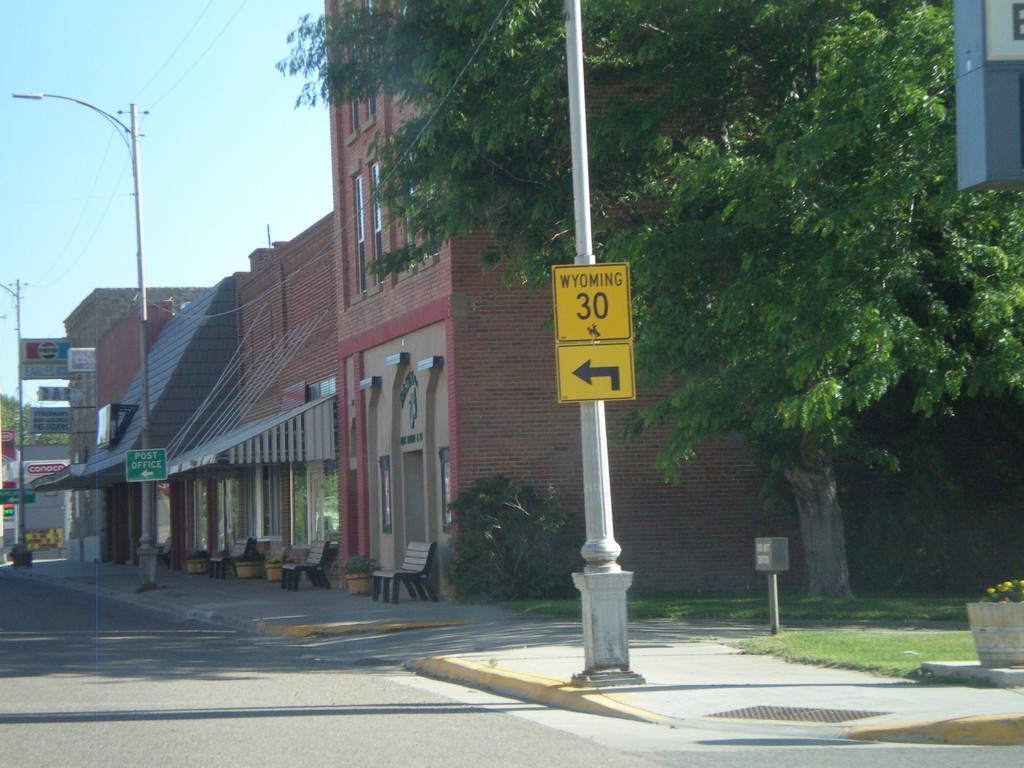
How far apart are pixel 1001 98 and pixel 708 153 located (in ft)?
21.7

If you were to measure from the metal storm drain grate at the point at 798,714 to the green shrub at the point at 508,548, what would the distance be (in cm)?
1045

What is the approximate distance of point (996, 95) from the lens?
9.46m

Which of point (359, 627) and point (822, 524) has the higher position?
point (822, 524)

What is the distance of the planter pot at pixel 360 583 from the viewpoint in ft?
78.3

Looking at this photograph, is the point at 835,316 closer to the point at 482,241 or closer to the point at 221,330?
the point at 482,241

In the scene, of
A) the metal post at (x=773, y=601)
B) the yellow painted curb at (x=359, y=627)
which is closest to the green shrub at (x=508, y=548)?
the yellow painted curb at (x=359, y=627)

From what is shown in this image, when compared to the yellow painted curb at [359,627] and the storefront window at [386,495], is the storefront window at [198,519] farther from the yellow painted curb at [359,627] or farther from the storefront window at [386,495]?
the yellow painted curb at [359,627]

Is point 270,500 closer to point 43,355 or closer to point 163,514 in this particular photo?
point 163,514

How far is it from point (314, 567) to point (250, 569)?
19.8 feet

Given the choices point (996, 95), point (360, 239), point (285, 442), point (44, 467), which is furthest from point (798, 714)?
point (44, 467)

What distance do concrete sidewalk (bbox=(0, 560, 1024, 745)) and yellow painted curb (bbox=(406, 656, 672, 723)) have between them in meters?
0.01

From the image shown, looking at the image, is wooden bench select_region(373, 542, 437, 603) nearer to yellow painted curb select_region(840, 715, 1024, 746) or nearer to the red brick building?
the red brick building

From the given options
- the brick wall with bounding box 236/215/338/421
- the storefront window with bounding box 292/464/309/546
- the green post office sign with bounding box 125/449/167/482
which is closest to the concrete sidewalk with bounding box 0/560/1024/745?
the green post office sign with bounding box 125/449/167/482

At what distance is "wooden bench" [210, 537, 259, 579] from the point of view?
32.4 meters
